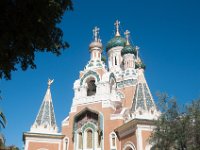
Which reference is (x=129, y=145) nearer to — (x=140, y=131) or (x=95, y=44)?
(x=140, y=131)

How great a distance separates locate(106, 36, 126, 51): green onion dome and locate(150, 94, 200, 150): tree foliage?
19812 millimetres

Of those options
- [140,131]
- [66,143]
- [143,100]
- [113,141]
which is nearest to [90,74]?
[66,143]

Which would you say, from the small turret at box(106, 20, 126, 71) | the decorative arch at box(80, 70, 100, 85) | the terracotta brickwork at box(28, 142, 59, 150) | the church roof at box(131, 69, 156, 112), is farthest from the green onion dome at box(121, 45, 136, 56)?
the terracotta brickwork at box(28, 142, 59, 150)

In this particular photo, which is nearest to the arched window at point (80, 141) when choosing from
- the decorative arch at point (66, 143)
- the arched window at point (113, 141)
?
the decorative arch at point (66, 143)

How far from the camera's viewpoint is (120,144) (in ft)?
65.3

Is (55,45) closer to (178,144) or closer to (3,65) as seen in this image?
(3,65)

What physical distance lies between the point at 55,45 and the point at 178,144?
8635mm

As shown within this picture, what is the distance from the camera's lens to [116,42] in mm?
33500

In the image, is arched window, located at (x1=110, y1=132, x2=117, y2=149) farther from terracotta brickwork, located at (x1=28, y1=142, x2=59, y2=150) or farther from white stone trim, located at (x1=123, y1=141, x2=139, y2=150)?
terracotta brickwork, located at (x1=28, y1=142, x2=59, y2=150)

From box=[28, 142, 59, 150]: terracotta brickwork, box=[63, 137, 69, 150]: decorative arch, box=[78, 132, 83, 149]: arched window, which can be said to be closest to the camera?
box=[28, 142, 59, 150]: terracotta brickwork

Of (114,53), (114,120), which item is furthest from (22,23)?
(114,53)

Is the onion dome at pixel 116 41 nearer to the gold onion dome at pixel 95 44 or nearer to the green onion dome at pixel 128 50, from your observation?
the green onion dome at pixel 128 50

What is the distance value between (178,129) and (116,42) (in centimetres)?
2137

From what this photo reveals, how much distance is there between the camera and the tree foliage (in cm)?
1284
